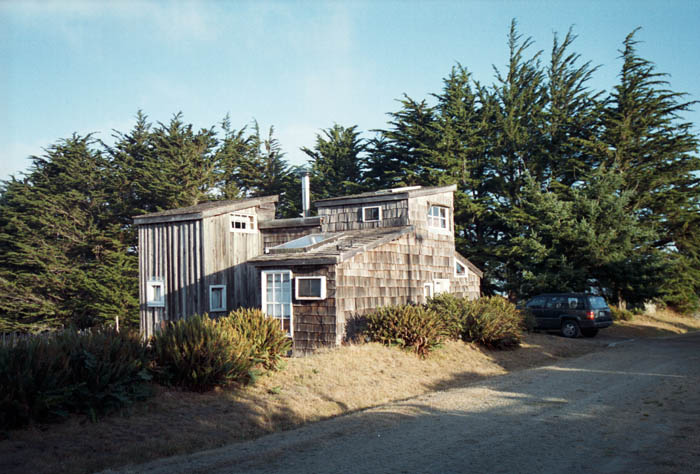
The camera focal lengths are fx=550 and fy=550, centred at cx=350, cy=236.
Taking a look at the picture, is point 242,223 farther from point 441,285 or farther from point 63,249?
point 63,249

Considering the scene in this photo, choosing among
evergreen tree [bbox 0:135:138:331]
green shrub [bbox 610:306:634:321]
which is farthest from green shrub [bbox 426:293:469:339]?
evergreen tree [bbox 0:135:138:331]

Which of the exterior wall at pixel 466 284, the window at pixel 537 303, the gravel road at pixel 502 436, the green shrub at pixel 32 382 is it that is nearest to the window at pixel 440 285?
the exterior wall at pixel 466 284

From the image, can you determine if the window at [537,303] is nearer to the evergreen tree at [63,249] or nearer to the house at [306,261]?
the house at [306,261]

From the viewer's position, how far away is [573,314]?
23641 mm

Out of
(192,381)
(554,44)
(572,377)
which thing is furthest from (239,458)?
(554,44)

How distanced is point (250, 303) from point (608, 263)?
19643 millimetres

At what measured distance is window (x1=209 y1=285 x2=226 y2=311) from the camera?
2242cm

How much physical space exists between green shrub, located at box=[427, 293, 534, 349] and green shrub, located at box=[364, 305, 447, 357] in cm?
113

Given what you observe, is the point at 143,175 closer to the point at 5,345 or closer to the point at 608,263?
the point at 608,263

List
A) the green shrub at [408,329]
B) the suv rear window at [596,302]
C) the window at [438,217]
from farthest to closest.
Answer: the window at [438,217]
the suv rear window at [596,302]
the green shrub at [408,329]

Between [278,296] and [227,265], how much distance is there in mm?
5619

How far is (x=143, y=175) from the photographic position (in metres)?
42.7

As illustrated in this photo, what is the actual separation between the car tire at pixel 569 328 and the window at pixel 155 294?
17.2 meters

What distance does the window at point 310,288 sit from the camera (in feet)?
56.0
